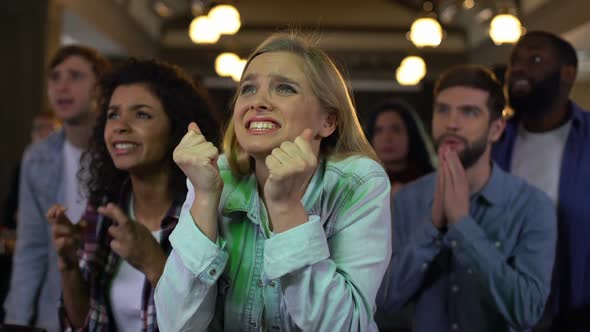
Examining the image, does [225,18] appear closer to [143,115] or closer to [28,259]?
[28,259]

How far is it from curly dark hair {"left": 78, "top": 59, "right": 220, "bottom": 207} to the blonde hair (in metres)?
0.44

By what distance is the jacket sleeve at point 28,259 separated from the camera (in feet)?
8.35

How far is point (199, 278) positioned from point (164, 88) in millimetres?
845

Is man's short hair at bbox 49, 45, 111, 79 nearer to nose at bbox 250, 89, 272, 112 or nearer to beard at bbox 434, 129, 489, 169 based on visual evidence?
beard at bbox 434, 129, 489, 169

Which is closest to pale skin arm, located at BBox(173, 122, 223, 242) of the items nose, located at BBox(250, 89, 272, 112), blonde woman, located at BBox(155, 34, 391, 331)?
blonde woman, located at BBox(155, 34, 391, 331)

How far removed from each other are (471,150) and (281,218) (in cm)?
104

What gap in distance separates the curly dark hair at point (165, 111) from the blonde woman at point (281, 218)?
20.4 inches

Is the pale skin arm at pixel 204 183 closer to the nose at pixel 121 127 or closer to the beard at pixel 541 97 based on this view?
the nose at pixel 121 127

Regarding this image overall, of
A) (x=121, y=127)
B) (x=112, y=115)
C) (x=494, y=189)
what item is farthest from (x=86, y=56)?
(x=494, y=189)

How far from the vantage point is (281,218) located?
1357mm

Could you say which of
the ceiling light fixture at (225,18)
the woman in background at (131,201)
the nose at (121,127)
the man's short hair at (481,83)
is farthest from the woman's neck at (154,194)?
the ceiling light fixture at (225,18)

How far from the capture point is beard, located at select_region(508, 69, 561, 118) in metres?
2.57

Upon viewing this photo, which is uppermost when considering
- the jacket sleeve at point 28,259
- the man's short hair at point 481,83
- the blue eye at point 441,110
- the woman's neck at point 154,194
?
the man's short hair at point 481,83

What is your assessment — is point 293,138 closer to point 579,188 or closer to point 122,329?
point 122,329
